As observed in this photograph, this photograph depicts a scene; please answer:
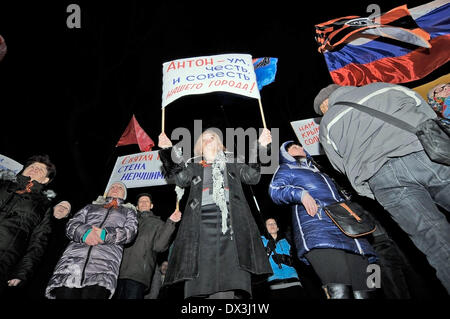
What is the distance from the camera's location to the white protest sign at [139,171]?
509 cm

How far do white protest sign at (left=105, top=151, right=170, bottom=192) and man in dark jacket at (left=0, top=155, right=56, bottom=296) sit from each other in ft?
6.45

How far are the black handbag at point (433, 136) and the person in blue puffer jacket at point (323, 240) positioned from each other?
907 millimetres

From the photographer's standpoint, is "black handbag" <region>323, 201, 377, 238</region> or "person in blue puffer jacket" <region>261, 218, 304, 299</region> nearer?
"black handbag" <region>323, 201, 377, 238</region>

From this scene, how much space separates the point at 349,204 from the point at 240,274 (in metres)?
1.18

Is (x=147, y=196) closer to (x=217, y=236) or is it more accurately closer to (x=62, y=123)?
(x=217, y=236)

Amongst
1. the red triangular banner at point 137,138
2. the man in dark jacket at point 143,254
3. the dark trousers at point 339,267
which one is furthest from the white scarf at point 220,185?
the red triangular banner at point 137,138

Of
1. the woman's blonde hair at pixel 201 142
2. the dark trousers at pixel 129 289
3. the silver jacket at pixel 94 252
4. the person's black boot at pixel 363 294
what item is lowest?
the person's black boot at pixel 363 294

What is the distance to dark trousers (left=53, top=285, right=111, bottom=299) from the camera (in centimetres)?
229

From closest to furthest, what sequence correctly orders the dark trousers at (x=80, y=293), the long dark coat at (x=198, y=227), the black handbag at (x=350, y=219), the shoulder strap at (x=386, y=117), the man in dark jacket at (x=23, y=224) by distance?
the shoulder strap at (x=386, y=117)
the long dark coat at (x=198, y=227)
the black handbag at (x=350, y=219)
the dark trousers at (x=80, y=293)
the man in dark jacket at (x=23, y=224)

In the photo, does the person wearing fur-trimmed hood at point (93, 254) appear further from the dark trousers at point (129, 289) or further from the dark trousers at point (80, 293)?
the dark trousers at point (129, 289)

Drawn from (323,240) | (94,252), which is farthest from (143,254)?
(323,240)

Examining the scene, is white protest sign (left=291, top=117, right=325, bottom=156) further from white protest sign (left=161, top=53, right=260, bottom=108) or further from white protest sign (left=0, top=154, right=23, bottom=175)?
white protest sign (left=0, top=154, right=23, bottom=175)

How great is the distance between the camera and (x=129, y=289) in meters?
2.82

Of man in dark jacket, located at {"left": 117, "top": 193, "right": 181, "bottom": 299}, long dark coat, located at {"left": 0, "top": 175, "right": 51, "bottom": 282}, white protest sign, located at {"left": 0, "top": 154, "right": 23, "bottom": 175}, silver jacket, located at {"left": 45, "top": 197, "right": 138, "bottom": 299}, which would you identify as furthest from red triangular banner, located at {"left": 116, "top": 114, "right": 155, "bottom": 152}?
silver jacket, located at {"left": 45, "top": 197, "right": 138, "bottom": 299}
